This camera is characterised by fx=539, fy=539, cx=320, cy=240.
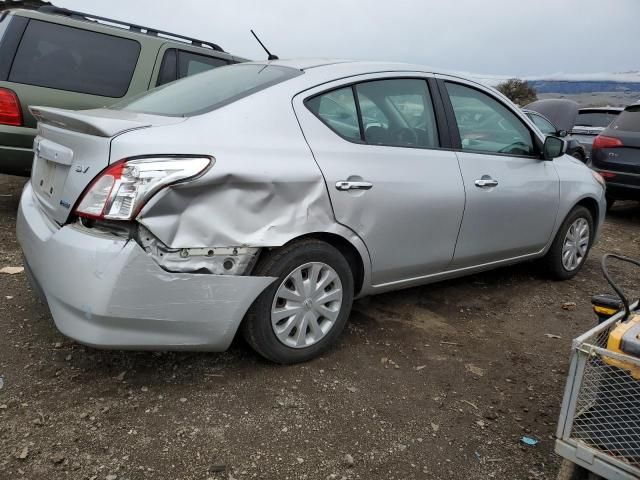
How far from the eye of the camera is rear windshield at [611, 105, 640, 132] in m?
7.02

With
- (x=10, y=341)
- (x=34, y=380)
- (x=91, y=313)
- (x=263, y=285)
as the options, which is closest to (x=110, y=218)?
(x=91, y=313)

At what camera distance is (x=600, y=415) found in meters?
1.83

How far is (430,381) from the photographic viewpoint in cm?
281

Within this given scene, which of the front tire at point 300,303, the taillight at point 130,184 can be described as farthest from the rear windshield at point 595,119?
the taillight at point 130,184

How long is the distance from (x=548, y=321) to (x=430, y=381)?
1391mm

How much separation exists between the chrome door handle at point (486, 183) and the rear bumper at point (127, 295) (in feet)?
5.39

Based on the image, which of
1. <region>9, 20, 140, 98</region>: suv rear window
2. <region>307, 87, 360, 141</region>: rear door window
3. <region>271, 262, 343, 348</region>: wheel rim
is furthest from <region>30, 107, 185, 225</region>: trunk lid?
<region>9, 20, 140, 98</region>: suv rear window

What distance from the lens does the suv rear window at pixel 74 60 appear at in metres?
4.60

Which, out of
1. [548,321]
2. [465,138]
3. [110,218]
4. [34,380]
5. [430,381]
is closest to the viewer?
[110,218]

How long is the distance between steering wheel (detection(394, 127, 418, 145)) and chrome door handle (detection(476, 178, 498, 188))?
537mm

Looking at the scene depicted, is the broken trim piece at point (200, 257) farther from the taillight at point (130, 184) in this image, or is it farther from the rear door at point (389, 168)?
the rear door at point (389, 168)

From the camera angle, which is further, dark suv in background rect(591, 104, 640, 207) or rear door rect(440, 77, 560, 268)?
dark suv in background rect(591, 104, 640, 207)

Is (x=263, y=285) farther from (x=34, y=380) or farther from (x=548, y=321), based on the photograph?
(x=548, y=321)

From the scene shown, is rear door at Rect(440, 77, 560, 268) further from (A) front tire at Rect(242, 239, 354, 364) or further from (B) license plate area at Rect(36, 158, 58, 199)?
(B) license plate area at Rect(36, 158, 58, 199)
